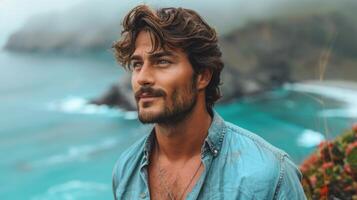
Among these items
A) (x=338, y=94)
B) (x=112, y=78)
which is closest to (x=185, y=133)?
(x=338, y=94)

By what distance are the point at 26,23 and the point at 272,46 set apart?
2302 millimetres

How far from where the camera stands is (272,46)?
20.7 feet

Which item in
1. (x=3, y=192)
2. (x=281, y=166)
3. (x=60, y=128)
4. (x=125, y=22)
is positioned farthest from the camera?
(x=60, y=128)

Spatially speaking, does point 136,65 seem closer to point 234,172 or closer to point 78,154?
point 234,172

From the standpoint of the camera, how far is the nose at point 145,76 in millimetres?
1873

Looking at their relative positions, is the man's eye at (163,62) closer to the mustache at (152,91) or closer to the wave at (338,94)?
the mustache at (152,91)

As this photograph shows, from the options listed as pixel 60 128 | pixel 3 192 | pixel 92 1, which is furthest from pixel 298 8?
pixel 3 192

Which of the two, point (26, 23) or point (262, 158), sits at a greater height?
point (26, 23)

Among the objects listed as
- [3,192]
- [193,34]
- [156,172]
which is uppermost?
[193,34]

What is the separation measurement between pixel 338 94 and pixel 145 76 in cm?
433

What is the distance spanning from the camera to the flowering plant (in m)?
3.12

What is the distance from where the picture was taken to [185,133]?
1.94m

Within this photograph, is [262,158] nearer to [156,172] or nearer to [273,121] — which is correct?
[156,172]

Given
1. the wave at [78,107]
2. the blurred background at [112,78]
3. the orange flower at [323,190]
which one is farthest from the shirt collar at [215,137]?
the wave at [78,107]
